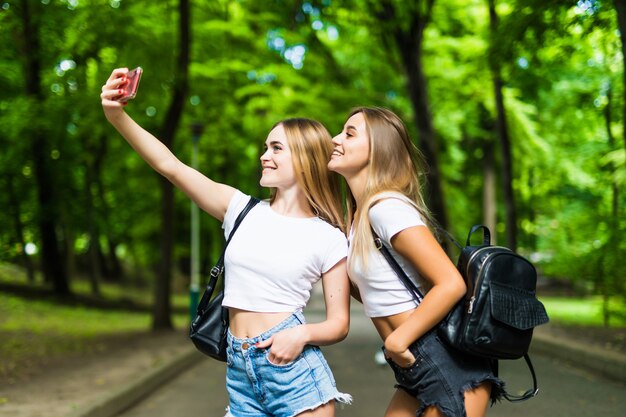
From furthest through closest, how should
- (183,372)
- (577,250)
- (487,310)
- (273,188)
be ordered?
1. (577,250)
2. (183,372)
3. (273,188)
4. (487,310)

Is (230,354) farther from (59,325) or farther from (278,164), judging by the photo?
(59,325)

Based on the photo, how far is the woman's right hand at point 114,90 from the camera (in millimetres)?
3043

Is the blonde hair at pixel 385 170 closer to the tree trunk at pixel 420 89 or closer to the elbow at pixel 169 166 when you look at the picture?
the elbow at pixel 169 166

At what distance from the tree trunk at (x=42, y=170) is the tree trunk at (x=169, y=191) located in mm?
3033

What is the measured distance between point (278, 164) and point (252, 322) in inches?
23.6

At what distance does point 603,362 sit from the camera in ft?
33.9

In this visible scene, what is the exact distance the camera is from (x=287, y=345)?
2.88 meters

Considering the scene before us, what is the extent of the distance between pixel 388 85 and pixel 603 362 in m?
17.0

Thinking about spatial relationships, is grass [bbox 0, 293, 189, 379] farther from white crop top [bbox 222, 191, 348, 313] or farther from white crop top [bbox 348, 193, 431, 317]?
white crop top [bbox 348, 193, 431, 317]

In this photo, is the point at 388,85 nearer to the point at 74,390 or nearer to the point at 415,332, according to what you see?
the point at 74,390

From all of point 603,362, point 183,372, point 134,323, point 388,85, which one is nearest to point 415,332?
point 603,362

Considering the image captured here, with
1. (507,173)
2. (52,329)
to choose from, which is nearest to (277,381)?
(507,173)

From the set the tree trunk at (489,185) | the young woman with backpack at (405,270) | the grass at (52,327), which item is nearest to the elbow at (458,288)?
the young woman with backpack at (405,270)

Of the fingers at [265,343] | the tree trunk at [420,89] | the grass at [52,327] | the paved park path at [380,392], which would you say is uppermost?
the tree trunk at [420,89]
